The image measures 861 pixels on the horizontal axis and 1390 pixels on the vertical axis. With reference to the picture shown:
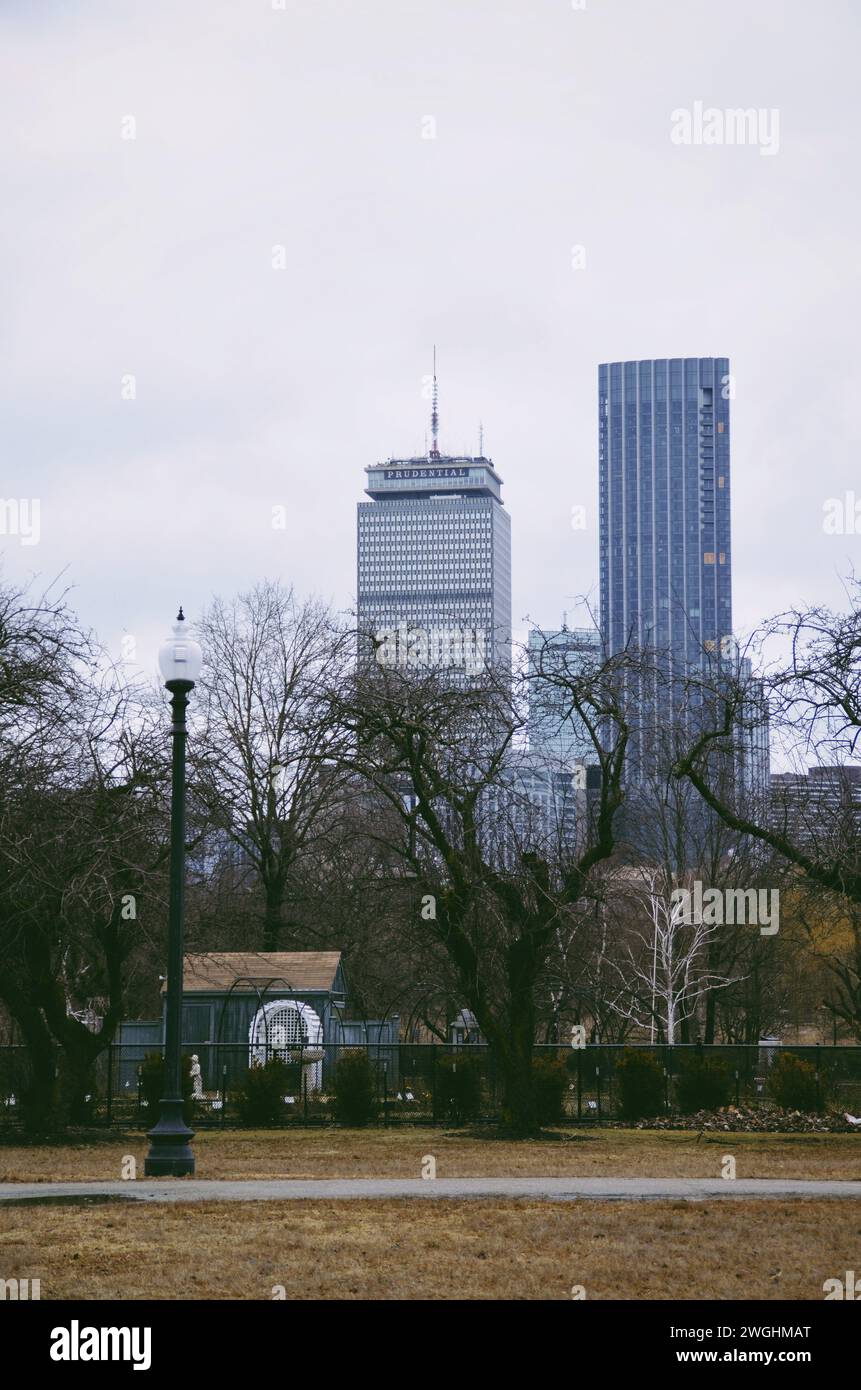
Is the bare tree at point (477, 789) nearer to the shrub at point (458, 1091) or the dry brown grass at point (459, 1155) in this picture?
the dry brown grass at point (459, 1155)

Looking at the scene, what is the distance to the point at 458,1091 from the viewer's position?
29531 millimetres

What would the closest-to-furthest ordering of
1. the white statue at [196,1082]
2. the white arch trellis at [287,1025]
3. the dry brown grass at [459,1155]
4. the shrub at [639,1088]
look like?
the dry brown grass at [459,1155]
the shrub at [639,1088]
the white statue at [196,1082]
the white arch trellis at [287,1025]

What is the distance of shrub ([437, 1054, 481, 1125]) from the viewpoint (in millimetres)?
29516

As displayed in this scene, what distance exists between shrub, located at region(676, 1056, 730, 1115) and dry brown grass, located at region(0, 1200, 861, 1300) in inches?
644

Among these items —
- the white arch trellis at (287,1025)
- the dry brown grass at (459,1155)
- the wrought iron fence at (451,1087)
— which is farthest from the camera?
the white arch trellis at (287,1025)

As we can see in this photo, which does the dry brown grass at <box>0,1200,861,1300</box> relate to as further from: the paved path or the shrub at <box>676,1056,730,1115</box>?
the shrub at <box>676,1056,730,1115</box>

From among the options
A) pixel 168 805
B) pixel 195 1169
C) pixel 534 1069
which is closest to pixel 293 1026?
pixel 534 1069

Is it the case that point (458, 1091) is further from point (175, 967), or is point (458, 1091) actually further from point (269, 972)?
point (175, 967)

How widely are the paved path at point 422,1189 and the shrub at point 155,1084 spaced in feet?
39.2

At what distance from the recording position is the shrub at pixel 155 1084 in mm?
28188

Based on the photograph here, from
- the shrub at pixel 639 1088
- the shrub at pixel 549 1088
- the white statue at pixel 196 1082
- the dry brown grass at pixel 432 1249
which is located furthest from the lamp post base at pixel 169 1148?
the shrub at pixel 639 1088

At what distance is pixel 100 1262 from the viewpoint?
35.3 feet

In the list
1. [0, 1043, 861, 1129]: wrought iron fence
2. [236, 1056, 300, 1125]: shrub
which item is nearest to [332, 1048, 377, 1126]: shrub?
[0, 1043, 861, 1129]: wrought iron fence
